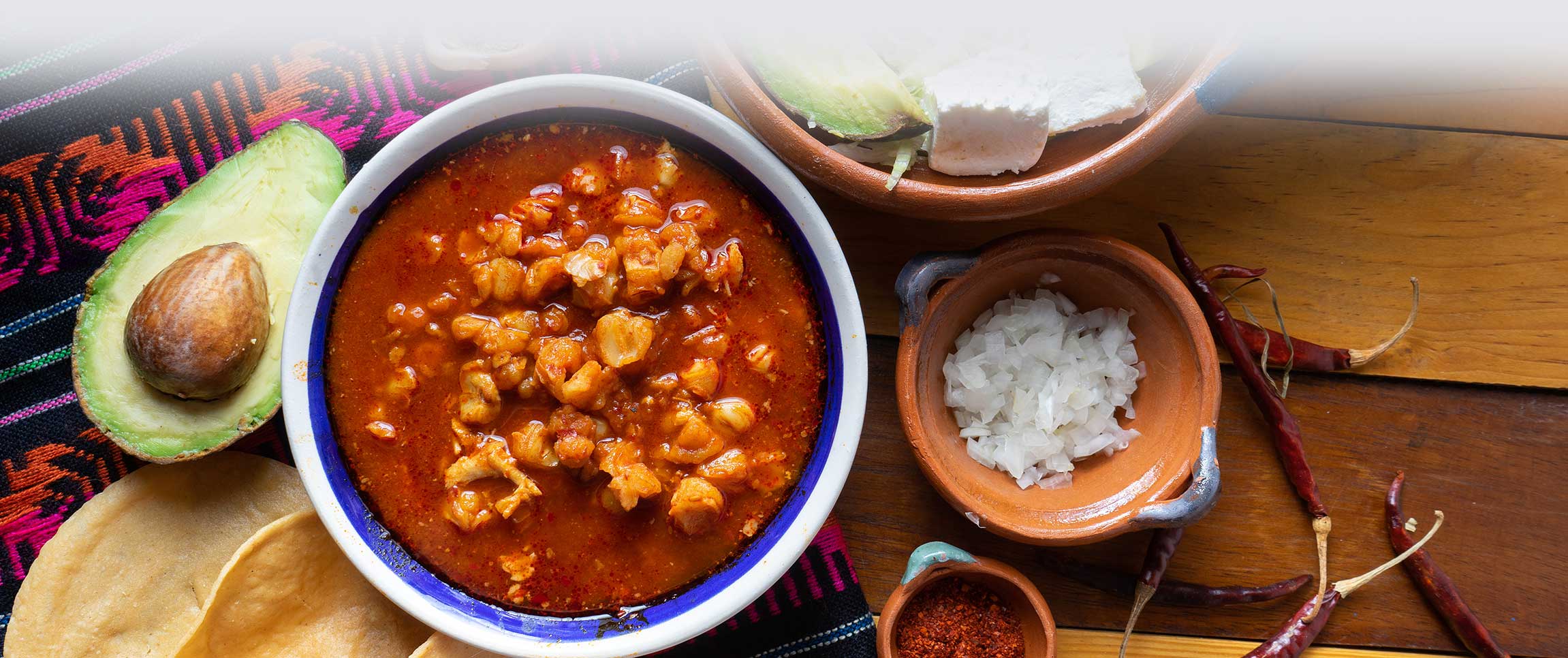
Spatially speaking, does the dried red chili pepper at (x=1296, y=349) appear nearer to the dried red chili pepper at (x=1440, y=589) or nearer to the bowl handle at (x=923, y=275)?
the dried red chili pepper at (x=1440, y=589)

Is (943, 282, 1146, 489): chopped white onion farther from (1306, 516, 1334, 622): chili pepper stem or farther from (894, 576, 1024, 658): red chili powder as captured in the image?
(1306, 516, 1334, 622): chili pepper stem

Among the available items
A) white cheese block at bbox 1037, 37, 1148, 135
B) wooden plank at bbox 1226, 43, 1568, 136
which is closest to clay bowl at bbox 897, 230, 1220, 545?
white cheese block at bbox 1037, 37, 1148, 135

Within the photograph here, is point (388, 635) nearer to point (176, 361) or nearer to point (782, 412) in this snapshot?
point (176, 361)

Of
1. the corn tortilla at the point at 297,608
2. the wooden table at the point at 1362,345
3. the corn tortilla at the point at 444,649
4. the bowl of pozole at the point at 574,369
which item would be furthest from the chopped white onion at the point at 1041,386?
the corn tortilla at the point at 297,608

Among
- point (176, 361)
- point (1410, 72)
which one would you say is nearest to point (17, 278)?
point (176, 361)

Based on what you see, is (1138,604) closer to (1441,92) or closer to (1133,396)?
(1133,396)

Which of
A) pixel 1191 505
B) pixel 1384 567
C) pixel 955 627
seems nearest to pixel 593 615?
pixel 955 627

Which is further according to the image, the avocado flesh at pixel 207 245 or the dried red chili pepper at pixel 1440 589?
the dried red chili pepper at pixel 1440 589
